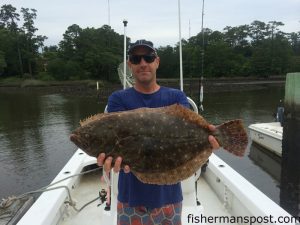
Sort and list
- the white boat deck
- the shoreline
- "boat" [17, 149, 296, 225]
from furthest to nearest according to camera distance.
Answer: the shoreline → the white boat deck → "boat" [17, 149, 296, 225]

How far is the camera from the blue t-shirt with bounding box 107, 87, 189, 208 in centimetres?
329

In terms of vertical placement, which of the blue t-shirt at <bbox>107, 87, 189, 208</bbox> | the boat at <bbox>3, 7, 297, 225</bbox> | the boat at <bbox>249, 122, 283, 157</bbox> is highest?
the blue t-shirt at <bbox>107, 87, 189, 208</bbox>

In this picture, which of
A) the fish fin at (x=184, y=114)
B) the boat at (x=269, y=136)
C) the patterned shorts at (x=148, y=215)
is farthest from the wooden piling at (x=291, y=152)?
the fish fin at (x=184, y=114)

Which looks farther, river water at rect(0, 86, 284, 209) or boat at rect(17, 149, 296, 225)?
river water at rect(0, 86, 284, 209)

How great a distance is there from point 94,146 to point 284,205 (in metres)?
9.90

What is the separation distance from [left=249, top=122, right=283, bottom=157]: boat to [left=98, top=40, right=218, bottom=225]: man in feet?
46.2

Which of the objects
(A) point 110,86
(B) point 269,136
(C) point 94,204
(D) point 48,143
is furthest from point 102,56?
(C) point 94,204

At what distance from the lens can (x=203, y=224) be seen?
5043mm

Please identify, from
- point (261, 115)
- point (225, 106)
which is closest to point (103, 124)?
point (261, 115)

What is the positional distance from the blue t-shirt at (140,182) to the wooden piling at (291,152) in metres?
8.54

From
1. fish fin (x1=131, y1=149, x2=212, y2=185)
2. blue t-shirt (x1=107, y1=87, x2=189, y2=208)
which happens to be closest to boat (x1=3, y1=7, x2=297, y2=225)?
blue t-shirt (x1=107, y1=87, x2=189, y2=208)

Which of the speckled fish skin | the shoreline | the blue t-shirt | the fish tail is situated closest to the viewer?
the speckled fish skin

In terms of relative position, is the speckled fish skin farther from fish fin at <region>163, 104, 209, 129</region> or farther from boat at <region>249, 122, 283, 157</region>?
boat at <region>249, 122, 283, 157</region>

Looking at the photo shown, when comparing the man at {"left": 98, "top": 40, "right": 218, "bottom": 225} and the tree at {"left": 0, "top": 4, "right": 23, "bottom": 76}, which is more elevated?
the tree at {"left": 0, "top": 4, "right": 23, "bottom": 76}
